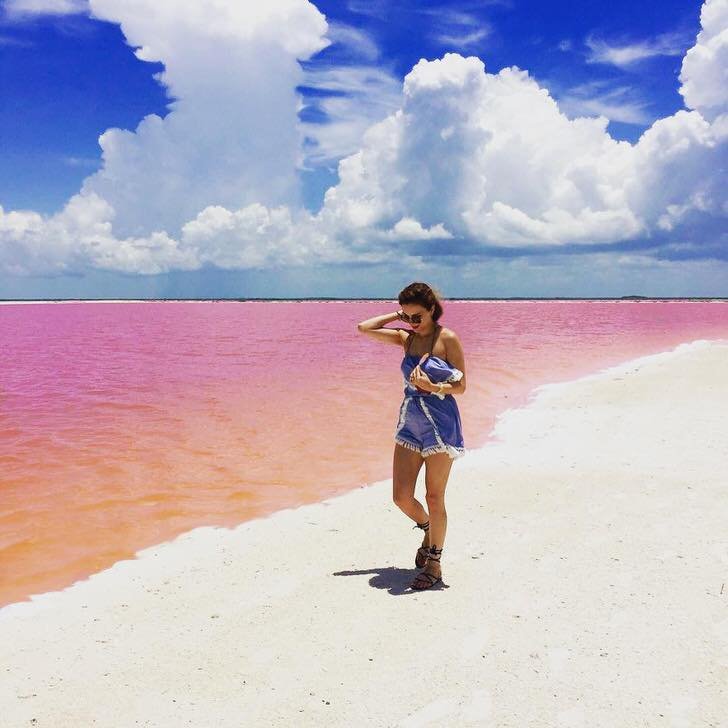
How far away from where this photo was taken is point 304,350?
3269 centimetres

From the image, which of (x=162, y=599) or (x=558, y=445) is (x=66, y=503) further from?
(x=558, y=445)

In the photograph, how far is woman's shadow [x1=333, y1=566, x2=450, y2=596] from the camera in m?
5.33

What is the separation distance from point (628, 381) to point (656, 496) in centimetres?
1183

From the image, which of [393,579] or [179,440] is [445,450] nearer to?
[393,579]

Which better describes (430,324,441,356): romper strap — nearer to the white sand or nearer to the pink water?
the white sand

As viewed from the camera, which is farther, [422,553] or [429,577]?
[422,553]

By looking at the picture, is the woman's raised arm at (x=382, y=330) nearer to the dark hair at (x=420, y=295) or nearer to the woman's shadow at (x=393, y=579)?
the dark hair at (x=420, y=295)

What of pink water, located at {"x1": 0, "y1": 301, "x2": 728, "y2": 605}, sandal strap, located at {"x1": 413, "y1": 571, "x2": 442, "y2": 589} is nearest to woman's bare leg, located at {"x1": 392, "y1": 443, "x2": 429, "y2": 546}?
sandal strap, located at {"x1": 413, "y1": 571, "x2": 442, "y2": 589}

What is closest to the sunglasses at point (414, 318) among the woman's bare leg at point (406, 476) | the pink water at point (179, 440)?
the woman's bare leg at point (406, 476)

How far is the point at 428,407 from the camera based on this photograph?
5.14m

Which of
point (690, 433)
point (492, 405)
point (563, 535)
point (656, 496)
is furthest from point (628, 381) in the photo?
point (563, 535)

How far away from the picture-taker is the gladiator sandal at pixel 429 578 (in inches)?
208

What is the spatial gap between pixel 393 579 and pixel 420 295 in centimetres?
255

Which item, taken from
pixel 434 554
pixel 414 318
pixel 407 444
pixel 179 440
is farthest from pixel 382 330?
pixel 179 440
